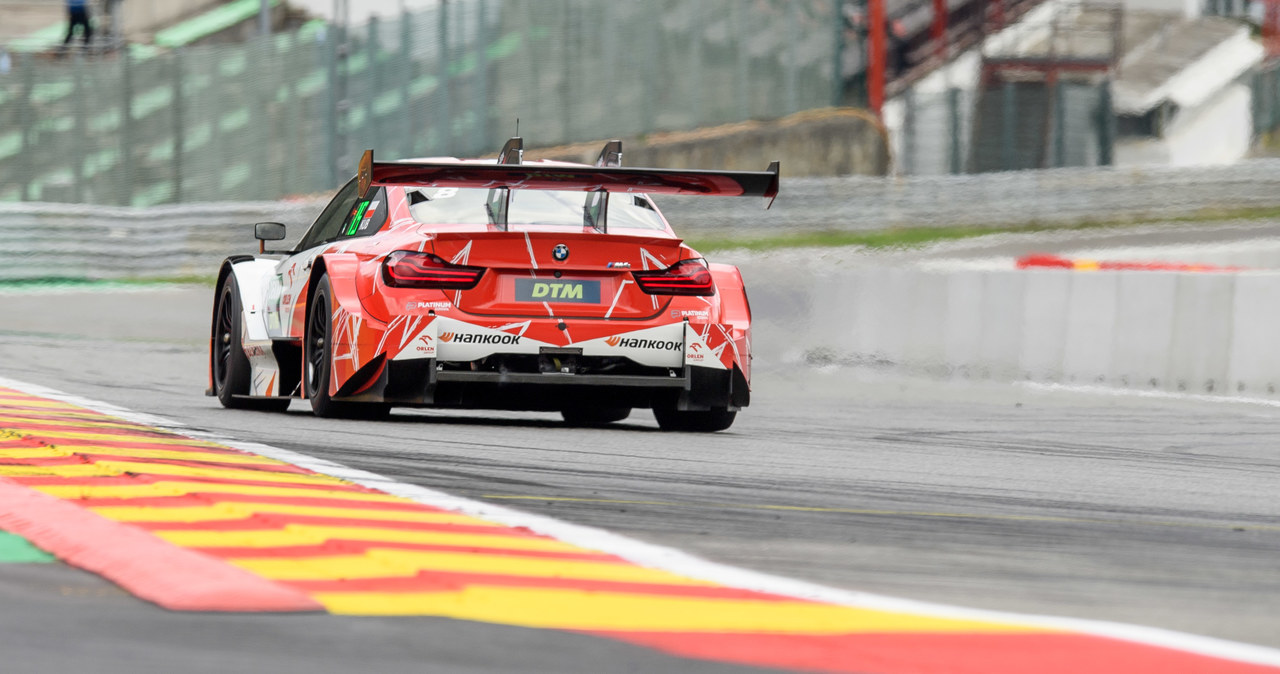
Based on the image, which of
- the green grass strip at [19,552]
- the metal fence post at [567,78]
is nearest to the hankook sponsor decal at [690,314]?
the green grass strip at [19,552]

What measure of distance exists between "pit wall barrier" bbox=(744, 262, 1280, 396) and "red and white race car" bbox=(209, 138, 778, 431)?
5508 millimetres

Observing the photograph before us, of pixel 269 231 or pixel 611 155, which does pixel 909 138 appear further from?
pixel 611 155

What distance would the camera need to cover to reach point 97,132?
29625 mm

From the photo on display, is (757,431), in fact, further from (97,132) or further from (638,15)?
(638,15)

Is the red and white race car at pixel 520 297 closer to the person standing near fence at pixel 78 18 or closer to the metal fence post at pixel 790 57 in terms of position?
the person standing near fence at pixel 78 18

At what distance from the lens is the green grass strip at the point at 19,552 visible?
4.96m

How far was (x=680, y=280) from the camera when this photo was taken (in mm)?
9781

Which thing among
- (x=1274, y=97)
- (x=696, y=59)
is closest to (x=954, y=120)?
(x=696, y=59)

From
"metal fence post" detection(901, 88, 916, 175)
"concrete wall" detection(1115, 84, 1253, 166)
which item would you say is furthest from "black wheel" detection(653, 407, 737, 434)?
"concrete wall" detection(1115, 84, 1253, 166)

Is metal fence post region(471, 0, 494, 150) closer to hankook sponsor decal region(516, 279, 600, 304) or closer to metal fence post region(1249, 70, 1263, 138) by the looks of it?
metal fence post region(1249, 70, 1263, 138)

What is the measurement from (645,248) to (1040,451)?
2.02 m

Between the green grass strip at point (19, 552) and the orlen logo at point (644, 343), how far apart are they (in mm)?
4474

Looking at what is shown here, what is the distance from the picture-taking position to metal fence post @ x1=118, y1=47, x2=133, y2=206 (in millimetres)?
29734

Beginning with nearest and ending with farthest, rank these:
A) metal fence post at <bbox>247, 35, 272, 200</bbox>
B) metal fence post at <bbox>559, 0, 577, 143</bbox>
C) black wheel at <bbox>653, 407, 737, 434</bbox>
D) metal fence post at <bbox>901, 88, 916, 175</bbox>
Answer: black wheel at <bbox>653, 407, 737, 434</bbox>, metal fence post at <bbox>247, 35, 272, 200</bbox>, metal fence post at <bbox>559, 0, 577, 143</bbox>, metal fence post at <bbox>901, 88, 916, 175</bbox>
